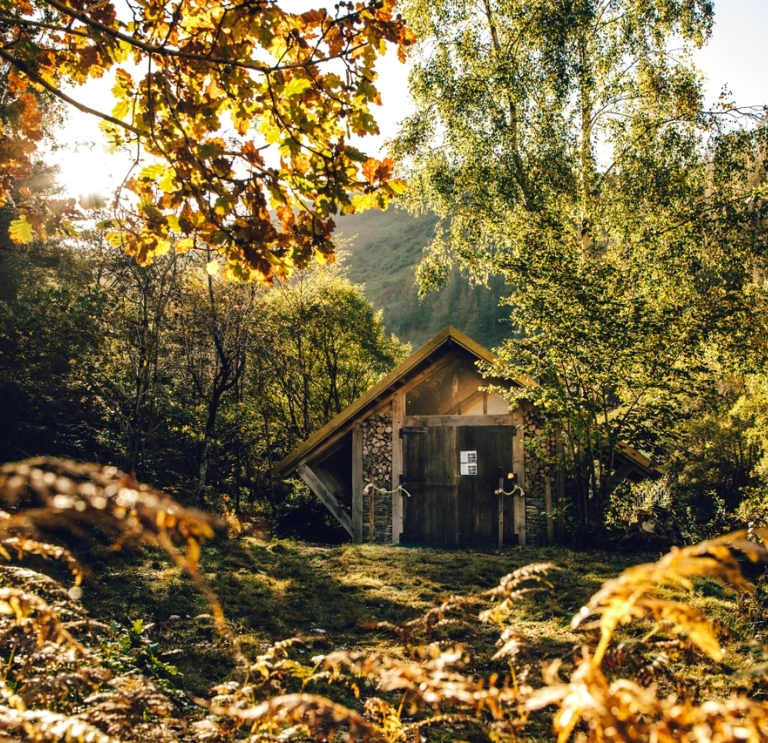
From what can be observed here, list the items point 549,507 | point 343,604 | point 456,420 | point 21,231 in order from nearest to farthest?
1. point 21,231
2. point 343,604
3. point 549,507
4. point 456,420

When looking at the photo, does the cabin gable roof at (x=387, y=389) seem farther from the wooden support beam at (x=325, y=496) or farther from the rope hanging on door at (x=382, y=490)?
the rope hanging on door at (x=382, y=490)

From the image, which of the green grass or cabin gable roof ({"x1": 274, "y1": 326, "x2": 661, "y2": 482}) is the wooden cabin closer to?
cabin gable roof ({"x1": 274, "y1": 326, "x2": 661, "y2": 482})

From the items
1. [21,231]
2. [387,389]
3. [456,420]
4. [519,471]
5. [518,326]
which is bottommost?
[519,471]

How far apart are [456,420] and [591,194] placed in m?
5.69

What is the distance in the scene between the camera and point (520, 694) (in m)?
1.58

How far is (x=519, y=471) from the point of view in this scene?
1296cm

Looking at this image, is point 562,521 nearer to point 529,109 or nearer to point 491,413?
point 491,413

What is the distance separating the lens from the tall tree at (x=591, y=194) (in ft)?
34.4

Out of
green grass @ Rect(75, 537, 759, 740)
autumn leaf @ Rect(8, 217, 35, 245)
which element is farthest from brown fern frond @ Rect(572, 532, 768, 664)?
autumn leaf @ Rect(8, 217, 35, 245)

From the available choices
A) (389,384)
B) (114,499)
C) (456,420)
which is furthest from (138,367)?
(114,499)

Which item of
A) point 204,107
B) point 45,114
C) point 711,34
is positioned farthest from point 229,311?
point 711,34

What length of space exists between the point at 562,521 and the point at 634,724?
459 inches

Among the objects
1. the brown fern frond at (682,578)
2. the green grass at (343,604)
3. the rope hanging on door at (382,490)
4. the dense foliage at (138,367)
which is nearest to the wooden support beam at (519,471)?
the green grass at (343,604)

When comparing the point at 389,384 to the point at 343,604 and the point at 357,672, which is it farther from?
the point at 357,672
